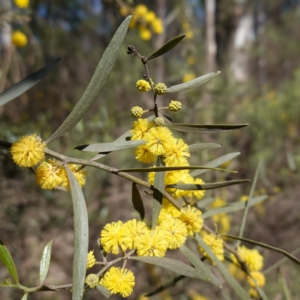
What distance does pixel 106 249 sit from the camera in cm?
58

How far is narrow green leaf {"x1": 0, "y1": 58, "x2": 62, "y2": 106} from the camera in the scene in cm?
56

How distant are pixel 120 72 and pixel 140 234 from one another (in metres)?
4.20

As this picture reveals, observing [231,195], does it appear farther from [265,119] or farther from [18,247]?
[265,119]

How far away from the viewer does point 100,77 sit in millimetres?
525

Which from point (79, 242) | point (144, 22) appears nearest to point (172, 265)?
point (79, 242)

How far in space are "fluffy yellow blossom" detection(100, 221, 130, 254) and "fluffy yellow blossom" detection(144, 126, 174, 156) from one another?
0.16 metres

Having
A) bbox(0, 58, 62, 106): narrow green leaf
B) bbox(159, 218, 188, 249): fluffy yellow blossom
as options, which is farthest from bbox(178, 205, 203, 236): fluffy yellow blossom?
bbox(0, 58, 62, 106): narrow green leaf

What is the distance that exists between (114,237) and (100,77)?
0.97ft

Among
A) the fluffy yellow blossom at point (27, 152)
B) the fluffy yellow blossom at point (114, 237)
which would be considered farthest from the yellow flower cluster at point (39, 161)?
the fluffy yellow blossom at point (114, 237)

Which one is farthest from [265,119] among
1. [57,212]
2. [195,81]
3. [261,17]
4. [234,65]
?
[261,17]

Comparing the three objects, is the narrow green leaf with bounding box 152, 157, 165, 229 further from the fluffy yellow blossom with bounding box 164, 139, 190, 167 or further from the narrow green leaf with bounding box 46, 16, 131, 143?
the narrow green leaf with bounding box 46, 16, 131, 143

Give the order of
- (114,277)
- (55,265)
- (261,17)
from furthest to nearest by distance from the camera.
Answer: (261,17)
(55,265)
(114,277)

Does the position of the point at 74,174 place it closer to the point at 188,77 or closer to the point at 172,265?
the point at 172,265

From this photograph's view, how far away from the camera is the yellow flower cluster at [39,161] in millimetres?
542
